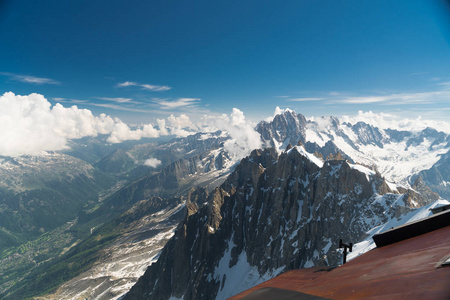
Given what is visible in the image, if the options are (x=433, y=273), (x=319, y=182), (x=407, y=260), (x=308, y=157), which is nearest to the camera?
(x=433, y=273)

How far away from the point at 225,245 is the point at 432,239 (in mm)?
162523

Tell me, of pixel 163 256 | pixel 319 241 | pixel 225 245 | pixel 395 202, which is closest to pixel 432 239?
pixel 395 202

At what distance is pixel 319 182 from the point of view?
115m

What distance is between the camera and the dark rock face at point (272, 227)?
92.1 m

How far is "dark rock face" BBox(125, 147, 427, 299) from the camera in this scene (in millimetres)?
92125

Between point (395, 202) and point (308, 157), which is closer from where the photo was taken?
point (395, 202)

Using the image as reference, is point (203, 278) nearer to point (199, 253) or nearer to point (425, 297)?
point (199, 253)

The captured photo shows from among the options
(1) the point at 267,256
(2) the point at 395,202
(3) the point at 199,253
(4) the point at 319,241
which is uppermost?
(2) the point at 395,202

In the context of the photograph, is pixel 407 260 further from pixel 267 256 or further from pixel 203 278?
pixel 203 278

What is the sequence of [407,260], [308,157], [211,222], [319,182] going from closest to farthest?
[407,260] → [319,182] → [308,157] → [211,222]

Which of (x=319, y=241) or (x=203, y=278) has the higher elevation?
(x=319, y=241)

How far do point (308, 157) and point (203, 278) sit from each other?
110 m

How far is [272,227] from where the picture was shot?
13188 centimetres

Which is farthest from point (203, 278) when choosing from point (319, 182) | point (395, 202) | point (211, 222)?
point (395, 202)
